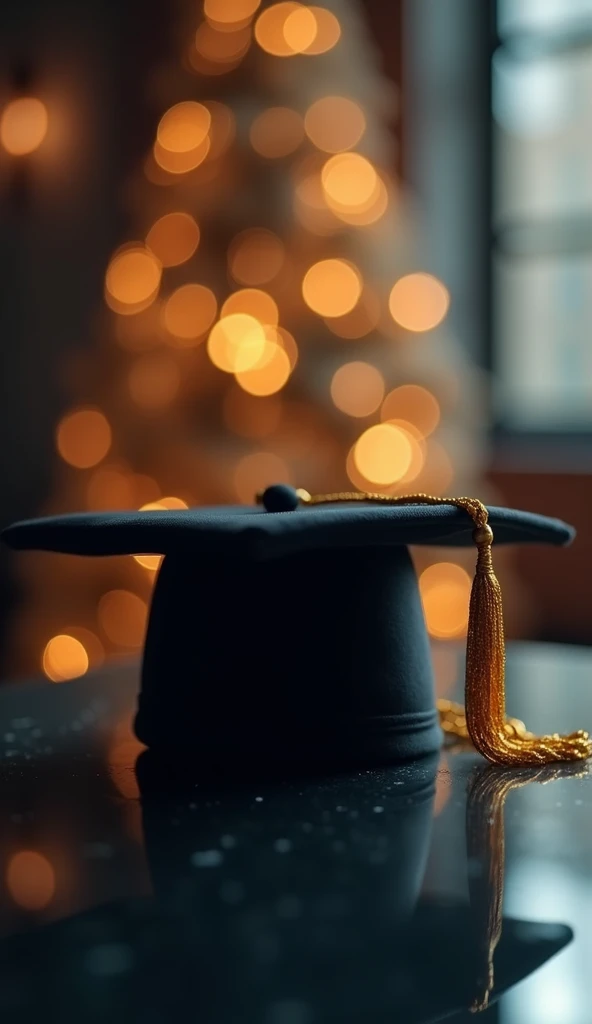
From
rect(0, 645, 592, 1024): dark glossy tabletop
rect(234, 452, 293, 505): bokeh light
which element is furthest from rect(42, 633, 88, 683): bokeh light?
rect(0, 645, 592, 1024): dark glossy tabletop

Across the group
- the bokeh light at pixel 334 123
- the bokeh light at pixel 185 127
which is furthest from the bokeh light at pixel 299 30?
the bokeh light at pixel 185 127

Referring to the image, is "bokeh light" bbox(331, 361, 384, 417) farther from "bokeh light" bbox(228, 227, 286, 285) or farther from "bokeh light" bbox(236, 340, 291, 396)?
"bokeh light" bbox(228, 227, 286, 285)

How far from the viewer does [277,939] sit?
16.2 inches

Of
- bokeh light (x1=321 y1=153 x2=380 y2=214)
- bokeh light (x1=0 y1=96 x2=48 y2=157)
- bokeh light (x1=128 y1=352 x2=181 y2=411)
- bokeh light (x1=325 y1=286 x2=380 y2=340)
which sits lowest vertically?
bokeh light (x1=128 y1=352 x2=181 y2=411)

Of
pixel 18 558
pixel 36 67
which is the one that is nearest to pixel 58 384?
pixel 18 558

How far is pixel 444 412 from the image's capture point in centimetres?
247

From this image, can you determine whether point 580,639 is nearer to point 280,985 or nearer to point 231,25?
point 231,25

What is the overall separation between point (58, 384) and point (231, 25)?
87cm

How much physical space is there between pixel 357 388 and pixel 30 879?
1934 millimetres

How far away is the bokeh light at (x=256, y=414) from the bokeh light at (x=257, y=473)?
8 cm

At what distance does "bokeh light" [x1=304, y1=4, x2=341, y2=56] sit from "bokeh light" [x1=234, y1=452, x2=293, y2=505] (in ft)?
2.79

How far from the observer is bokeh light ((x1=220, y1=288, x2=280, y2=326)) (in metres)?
2.35

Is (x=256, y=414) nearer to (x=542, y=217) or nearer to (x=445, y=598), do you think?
(x=445, y=598)

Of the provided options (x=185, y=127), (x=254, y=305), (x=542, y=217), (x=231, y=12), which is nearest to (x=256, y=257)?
(x=254, y=305)
